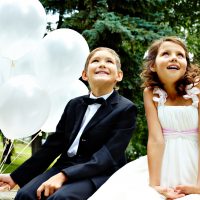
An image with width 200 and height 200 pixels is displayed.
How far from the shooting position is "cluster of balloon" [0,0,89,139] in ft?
10.5

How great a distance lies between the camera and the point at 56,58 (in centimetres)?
361

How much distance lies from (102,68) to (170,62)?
48cm

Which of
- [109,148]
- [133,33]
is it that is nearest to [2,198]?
[109,148]

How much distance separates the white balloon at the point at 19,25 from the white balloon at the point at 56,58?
11cm

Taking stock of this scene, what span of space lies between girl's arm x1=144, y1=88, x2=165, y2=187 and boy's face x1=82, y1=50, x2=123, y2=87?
0.33 m

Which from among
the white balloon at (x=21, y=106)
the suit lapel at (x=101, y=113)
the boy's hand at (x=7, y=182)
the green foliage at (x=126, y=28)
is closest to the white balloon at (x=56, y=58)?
the white balloon at (x=21, y=106)

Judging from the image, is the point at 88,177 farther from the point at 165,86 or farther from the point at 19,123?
the point at 19,123

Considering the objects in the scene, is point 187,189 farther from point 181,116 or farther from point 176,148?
point 181,116

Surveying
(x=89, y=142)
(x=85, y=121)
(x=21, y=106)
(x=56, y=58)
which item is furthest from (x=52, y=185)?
(x=56, y=58)

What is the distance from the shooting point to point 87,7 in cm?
777

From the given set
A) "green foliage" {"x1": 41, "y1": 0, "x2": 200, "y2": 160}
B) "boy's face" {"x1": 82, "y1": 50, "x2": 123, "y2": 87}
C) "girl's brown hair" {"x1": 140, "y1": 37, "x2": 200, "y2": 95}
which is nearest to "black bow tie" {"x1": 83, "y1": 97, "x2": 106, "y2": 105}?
"boy's face" {"x1": 82, "y1": 50, "x2": 123, "y2": 87}

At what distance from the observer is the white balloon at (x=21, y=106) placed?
3.18 m

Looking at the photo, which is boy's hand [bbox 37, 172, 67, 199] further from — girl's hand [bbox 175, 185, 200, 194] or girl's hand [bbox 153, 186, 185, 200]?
girl's hand [bbox 175, 185, 200, 194]

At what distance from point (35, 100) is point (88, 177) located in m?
1.00
